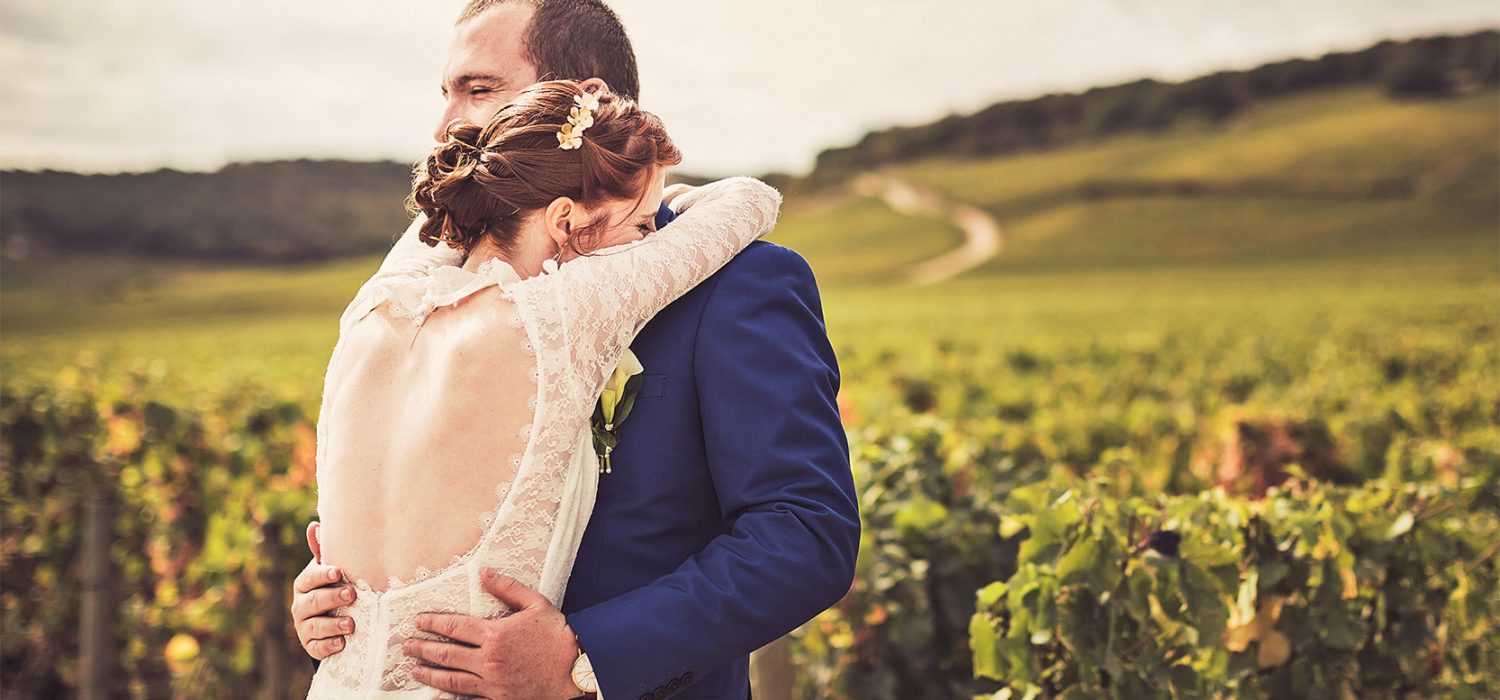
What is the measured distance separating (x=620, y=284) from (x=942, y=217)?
3409 inches

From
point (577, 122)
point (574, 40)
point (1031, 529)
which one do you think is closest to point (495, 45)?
point (574, 40)

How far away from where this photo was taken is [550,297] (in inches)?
67.2

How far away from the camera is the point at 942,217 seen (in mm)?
86188

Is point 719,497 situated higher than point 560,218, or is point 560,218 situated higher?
point 560,218

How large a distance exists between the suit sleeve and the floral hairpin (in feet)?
1.28

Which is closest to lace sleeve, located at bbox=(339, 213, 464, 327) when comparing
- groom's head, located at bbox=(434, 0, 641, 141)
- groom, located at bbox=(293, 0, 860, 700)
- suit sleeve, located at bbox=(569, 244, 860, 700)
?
groom's head, located at bbox=(434, 0, 641, 141)

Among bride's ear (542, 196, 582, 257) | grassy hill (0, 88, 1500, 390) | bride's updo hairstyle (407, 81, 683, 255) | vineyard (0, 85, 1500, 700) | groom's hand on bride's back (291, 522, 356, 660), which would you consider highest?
bride's updo hairstyle (407, 81, 683, 255)

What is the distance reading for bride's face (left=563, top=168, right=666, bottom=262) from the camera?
1861 mm

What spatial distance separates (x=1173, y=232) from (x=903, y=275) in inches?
763

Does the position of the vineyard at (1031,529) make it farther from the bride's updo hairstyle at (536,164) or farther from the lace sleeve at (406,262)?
the lace sleeve at (406,262)

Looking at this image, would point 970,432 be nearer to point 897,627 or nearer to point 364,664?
point 897,627

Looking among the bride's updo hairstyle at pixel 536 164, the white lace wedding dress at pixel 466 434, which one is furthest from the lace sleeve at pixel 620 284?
the bride's updo hairstyle at pixel 536 164

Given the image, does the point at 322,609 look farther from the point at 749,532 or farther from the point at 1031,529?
the point at 1031,529

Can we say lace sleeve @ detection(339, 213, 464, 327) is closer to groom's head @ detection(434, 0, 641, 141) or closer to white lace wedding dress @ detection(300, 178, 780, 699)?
white lace wedding dress @ detection(300, 178, 780, 699)
